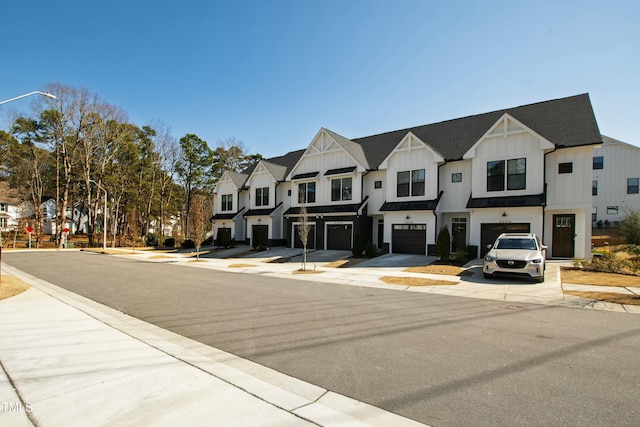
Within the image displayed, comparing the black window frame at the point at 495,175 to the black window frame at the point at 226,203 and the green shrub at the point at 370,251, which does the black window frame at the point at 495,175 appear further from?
the black window frame at the point at 226,203

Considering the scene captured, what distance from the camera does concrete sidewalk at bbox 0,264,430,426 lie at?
→ 11.2ft

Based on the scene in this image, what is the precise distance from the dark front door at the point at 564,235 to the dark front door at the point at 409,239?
7361 mm

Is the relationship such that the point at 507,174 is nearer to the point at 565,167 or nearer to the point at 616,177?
the point at 565,167

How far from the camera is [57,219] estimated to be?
141ft

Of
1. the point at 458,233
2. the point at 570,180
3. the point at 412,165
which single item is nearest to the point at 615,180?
the point at 570,180

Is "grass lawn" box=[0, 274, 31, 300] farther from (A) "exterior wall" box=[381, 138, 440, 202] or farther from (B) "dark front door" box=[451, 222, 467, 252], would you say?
(B) "dark front door" box=[451, 222, 467, 252]

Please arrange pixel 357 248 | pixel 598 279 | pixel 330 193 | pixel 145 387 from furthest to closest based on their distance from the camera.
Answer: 1. pixel 330 193
2. pixel 357 248
3. pixel 598 279
4. pixel 145 387

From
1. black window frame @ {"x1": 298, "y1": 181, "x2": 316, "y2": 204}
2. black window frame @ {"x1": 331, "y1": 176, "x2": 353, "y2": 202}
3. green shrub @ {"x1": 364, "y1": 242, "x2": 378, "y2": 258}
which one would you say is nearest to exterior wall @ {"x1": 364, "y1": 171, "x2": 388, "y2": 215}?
black window frame @ {"x1": 331, "y1": 176, "x2": 353, "y2": 202}

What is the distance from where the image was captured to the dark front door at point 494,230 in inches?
775

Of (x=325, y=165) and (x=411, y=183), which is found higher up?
(x=325, y=165)

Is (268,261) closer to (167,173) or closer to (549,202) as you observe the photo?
(549,202)

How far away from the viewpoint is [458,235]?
23438mm

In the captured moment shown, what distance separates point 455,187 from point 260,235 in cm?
1795

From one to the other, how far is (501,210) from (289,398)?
19.9 m
